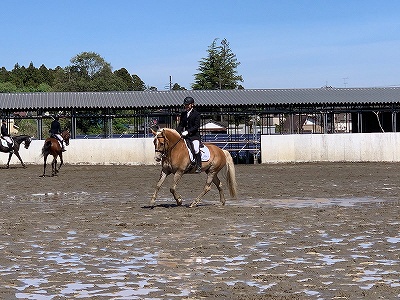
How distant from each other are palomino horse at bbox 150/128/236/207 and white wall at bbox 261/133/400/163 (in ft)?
75.8

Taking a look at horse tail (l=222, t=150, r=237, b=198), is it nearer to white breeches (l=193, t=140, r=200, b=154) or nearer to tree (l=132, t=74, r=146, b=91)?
white breeches (l=193, t=140, r=200, b=154)

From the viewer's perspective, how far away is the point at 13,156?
4225cm

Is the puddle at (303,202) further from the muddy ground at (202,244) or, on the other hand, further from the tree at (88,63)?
the tree at (88,63)

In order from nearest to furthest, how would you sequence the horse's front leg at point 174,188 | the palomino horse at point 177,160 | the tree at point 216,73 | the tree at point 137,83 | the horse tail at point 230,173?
the palomino horse at point 177,160
the horse's front leg at point 174,188
the horse tail at point 230,173
the tree at point 216,73
the tree at point 137,83

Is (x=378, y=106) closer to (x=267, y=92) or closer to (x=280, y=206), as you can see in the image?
(x=267, y=92)

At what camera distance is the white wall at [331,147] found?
138 feet

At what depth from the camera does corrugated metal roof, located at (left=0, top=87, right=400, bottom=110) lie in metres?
48.5

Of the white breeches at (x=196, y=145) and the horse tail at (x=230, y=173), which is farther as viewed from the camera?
the horse tail at (x=230, y=173)

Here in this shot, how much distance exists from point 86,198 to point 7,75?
167524 mm

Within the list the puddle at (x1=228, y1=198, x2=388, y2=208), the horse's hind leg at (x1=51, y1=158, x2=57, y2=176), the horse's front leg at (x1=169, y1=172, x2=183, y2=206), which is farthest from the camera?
the horse's hind leg at (x1=51, y1=158, x2=57, y2=176)

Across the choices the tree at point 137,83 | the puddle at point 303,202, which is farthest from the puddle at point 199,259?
the tree at point 137,83

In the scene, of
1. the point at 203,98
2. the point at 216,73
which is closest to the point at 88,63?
the point at 216,73

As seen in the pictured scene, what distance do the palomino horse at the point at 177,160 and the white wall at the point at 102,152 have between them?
2285cm

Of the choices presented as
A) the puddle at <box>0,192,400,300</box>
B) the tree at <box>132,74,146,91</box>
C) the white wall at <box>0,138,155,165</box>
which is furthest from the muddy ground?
the tree at <box>132,74,146,91</box>
